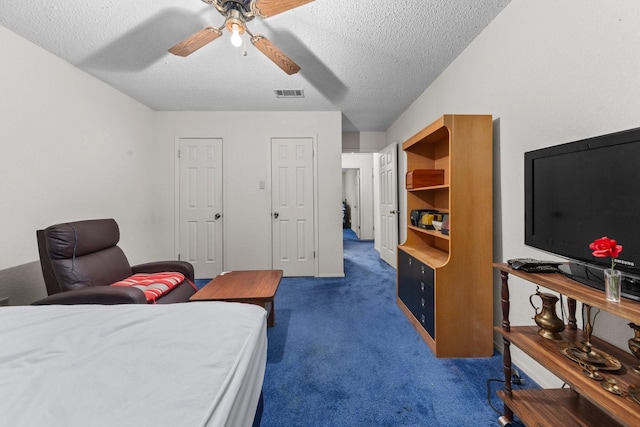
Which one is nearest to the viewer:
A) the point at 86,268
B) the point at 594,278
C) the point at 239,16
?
the point at 594,278

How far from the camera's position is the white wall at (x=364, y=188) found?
7148 millimetres

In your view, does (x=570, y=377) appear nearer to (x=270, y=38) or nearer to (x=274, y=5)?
(x=274, y=5)

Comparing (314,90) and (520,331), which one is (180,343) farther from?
(314,90)

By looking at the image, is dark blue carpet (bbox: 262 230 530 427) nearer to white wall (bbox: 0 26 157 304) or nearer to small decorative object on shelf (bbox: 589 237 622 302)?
small decorative object on shelf (bbox: 589 237 622 302)

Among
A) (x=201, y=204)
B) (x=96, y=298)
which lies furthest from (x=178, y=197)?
(x=96, y=298)

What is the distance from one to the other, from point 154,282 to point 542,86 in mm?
3004

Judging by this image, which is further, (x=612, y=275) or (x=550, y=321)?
(x=550, y=321)

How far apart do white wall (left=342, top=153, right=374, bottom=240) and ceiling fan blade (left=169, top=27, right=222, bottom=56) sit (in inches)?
221

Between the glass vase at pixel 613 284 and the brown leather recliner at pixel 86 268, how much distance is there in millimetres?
2248

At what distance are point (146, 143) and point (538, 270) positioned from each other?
429cm

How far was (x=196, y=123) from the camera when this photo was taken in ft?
12.3

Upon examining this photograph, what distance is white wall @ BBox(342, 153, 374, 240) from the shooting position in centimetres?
715

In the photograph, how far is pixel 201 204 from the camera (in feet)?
12.5

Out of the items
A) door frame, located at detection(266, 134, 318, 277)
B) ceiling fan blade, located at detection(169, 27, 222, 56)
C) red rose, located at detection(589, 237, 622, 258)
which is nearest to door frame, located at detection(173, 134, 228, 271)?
door frame, located at detection(266, 134, 318, 277)
